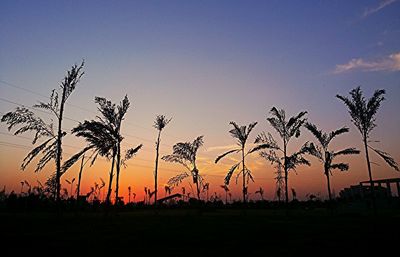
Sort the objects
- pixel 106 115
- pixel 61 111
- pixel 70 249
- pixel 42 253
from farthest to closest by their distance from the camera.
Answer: pixel 106 115, pixel 61 111, pixel 70 249, pixel 42 253

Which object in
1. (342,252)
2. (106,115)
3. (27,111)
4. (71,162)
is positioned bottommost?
(342,252)

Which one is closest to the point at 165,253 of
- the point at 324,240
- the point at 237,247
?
the point at 237,247

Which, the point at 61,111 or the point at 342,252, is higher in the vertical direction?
the point at 61,111

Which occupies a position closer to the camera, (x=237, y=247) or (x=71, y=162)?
(x=237, y=247)

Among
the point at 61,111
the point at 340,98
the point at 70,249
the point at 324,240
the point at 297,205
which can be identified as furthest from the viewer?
the point at 297,205

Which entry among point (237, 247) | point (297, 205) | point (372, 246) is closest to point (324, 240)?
point (372, 246)

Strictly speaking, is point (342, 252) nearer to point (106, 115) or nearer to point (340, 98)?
point (340, 98)

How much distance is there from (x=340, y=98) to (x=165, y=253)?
1884 cm

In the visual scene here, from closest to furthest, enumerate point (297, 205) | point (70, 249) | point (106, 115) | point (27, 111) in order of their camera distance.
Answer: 1. point (70, 249)
2. point (27, 111)
3. point (106, 115)
4. point (297, 205)

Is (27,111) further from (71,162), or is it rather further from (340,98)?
(340,98)

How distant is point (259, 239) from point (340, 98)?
48.9 ft

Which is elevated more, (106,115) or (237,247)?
(106,115)

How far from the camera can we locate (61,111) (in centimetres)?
1989

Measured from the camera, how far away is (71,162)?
779 inches
